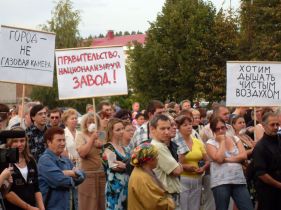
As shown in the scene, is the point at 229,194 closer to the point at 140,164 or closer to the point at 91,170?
the point at 91,170

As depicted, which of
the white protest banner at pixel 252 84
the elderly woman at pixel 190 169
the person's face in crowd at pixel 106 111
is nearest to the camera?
the elderly woman at pixel 190 169

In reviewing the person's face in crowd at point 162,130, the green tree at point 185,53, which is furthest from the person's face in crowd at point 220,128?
the green tree at point 185,53

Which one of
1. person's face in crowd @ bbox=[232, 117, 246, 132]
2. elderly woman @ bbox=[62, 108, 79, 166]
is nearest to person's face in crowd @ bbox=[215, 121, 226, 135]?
person's face in crowd @ bbox=[232, 117, 246, 132]

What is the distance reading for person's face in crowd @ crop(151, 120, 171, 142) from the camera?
8.48 m

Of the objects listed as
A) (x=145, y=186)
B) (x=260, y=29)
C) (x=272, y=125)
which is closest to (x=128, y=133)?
(x=272, y=125)

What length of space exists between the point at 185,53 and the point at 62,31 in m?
22.4

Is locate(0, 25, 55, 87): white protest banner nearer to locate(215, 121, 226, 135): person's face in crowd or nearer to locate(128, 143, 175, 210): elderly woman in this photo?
locate(215, 121, 226, 135): person's face in crowd

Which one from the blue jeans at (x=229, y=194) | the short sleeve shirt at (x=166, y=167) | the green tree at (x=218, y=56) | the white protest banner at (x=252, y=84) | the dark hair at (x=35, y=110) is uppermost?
the green tree at (x=218, y=56)

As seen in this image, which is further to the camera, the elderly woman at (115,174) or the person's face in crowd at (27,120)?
the person's face in crowd at (27,120)

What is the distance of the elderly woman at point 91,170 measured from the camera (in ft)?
34.4

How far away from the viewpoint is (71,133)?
1128 cm

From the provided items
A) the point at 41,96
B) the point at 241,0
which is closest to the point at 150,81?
the point at 241,0

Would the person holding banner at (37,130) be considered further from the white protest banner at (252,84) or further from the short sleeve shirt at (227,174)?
the white protest banner at (252,84)

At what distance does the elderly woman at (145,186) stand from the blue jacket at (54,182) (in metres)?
1.34
